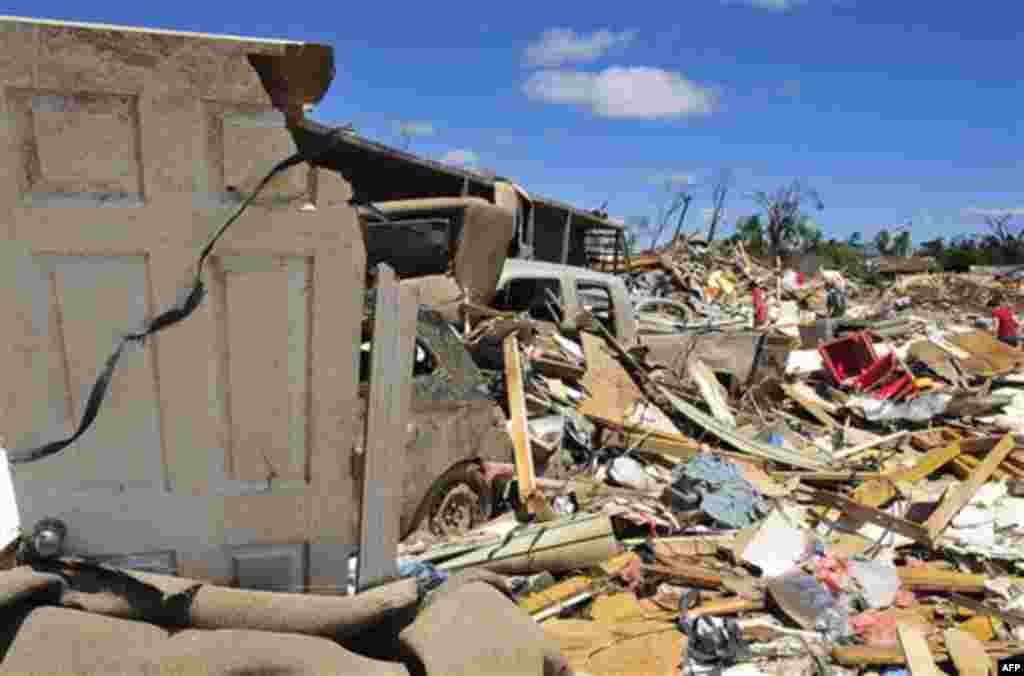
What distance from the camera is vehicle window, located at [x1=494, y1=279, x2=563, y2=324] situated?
952cm

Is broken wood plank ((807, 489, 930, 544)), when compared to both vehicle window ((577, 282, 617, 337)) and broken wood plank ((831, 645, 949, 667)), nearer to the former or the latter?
broken wood plank ((831, 645, 949, 667))

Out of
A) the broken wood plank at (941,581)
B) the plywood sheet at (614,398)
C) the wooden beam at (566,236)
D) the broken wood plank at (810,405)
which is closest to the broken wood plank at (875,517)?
the broken wood plank at (941,581)

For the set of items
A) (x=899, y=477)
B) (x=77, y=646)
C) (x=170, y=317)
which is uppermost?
(x=170, y=317)

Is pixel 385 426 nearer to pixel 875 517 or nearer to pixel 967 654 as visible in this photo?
pixel 967 654

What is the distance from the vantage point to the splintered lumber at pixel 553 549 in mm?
5156

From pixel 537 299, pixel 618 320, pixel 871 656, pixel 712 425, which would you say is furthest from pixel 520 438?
pixel 618 320

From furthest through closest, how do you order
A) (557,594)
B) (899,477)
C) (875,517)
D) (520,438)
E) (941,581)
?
(899,477) → (875,517) → (520,438) → (941,581) → (557,594)

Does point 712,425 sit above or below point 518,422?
below

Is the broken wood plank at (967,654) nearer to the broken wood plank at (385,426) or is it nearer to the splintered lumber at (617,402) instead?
the splintered lumber at (617,402)

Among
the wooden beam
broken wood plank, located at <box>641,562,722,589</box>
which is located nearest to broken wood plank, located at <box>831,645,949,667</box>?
broken wood plank, located at <box>641,562,722,589</box>

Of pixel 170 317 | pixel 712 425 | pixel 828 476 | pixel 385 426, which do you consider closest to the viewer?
pixel 170 317

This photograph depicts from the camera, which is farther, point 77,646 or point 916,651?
point 916,651

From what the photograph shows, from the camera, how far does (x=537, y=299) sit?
9.63 m

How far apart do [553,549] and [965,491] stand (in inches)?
157
